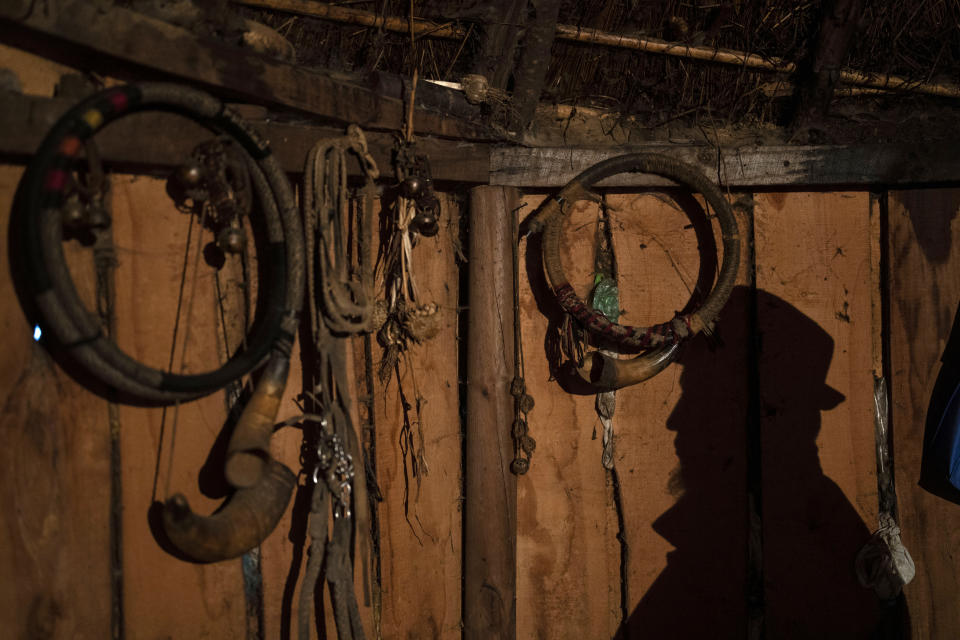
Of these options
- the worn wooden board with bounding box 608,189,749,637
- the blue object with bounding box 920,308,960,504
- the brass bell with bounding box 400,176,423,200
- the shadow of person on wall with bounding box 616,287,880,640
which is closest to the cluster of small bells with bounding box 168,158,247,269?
the brass bell with bounding box 400,176,423,200

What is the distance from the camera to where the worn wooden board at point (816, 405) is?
83.7 inches

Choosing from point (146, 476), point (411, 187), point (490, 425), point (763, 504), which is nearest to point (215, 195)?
point (411, 187)

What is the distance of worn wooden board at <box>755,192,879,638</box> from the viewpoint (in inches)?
83.7

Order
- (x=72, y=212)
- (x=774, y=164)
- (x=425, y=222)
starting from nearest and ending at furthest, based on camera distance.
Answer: (x=72, y=212), (x=425, y=222), (x=774, y=164)

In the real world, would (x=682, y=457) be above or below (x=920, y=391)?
below

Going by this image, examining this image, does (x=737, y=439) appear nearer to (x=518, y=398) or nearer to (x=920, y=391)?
(x=920, y=391)

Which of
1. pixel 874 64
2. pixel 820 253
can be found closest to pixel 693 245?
pixel 820 253

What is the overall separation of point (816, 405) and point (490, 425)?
1.06 m

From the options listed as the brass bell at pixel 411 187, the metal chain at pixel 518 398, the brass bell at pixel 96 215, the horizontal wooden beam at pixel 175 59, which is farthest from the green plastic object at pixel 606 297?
the brass bell at pixel 96 215

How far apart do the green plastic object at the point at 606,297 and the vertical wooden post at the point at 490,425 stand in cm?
28

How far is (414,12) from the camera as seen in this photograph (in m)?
1.88

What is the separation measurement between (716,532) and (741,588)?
20cm

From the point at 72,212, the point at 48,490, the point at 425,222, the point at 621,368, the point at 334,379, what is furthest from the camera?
the point at 621,368

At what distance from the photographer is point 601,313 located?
199 cm
